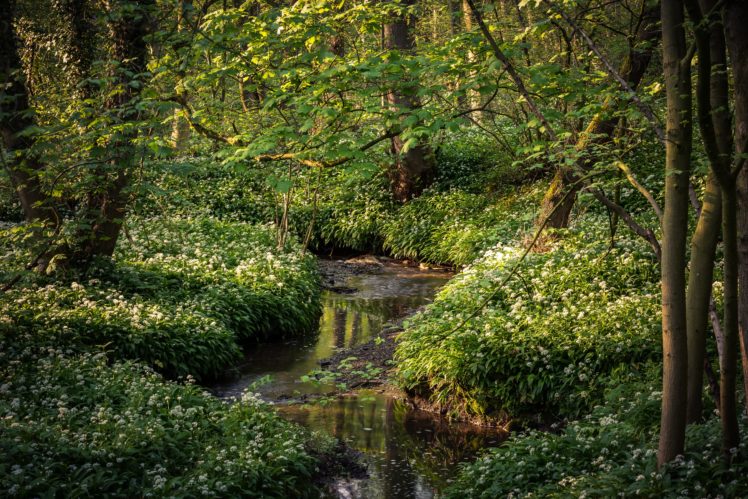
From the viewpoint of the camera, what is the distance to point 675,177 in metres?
3.79

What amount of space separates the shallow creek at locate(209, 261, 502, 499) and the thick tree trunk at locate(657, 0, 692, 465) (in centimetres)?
290

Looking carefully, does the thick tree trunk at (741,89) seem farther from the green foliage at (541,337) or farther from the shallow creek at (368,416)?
the shallow creek at (368,416)

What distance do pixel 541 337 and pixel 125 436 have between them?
4.43 m

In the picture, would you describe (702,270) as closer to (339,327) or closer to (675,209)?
(675,209)

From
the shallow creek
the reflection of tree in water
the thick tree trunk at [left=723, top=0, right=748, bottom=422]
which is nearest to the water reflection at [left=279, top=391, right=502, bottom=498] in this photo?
the shallow creek

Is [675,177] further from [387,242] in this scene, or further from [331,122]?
[387,242]

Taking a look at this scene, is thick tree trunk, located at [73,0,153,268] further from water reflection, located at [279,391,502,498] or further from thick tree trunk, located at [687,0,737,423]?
thick tree trunk, located at [687,0,737,423]

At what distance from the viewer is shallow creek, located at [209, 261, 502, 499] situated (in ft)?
21.2

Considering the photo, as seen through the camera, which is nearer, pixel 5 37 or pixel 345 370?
pixel 5 37

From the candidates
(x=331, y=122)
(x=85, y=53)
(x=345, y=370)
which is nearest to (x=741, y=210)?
(x=331, y=122)

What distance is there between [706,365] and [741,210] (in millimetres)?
1358

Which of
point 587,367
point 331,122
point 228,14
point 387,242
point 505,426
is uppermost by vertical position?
point 228,14

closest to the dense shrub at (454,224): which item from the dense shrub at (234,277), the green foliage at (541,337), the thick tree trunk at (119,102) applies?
the dense shrub at (234,277)

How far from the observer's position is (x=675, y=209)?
12.5 feet
